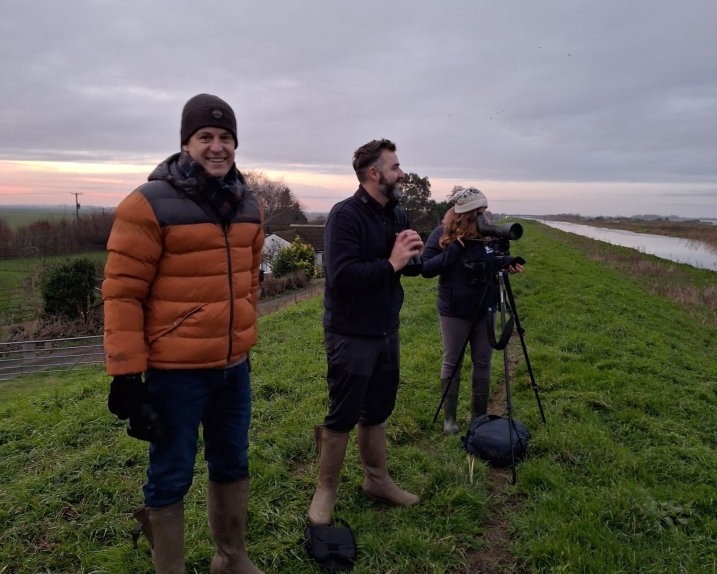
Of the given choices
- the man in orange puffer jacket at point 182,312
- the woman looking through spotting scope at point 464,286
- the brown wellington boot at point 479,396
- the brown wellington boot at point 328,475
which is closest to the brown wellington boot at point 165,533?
the man in orange puffer jacket at point 182,312

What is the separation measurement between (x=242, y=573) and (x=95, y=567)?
82 cm

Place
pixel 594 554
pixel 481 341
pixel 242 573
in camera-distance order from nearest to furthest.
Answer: pixel 242 573
pixel 594 554
pixel 481 341

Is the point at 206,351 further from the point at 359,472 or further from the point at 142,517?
the point at 359,472

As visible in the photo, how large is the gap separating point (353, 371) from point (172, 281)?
3.78ft

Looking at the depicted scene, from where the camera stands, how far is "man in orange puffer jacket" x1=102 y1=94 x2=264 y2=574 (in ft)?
6.39

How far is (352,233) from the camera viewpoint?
8.93ft

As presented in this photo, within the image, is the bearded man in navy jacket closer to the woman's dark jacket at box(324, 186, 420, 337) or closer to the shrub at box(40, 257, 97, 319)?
the woman's dark jacket at box(324, 186, 420, 337)

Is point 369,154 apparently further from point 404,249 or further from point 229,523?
point 229,523

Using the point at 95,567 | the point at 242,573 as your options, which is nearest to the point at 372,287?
the point at 242,573

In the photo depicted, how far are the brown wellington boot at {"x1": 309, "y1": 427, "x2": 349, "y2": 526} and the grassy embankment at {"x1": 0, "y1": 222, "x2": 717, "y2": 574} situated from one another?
14cm

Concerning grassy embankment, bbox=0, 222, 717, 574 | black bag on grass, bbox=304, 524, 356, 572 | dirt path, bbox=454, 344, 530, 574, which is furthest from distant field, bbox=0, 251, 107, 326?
dirt path, bbox=454, 344, 530, 574

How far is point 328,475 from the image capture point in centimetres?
294

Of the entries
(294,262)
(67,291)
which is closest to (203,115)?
(67,291)

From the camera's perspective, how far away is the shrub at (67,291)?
1975 centimetres
